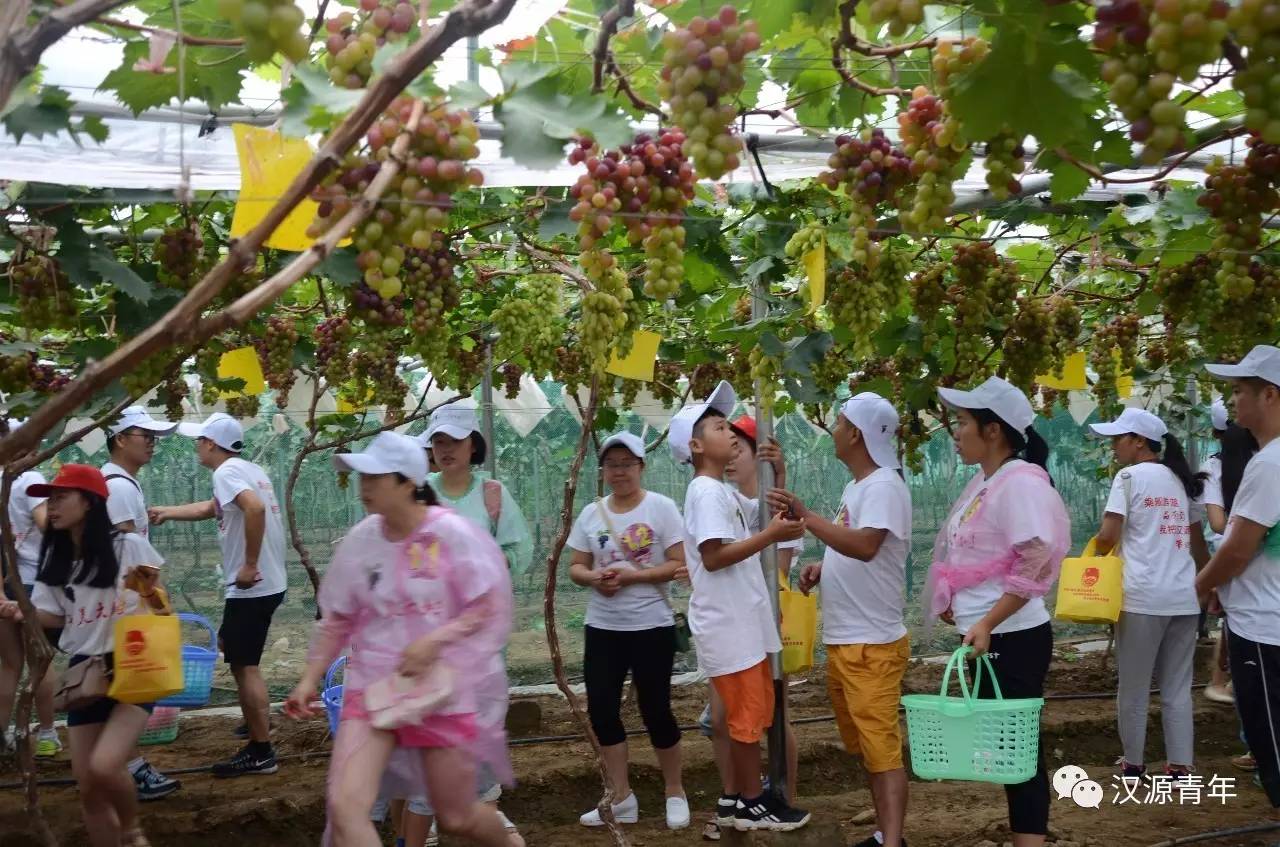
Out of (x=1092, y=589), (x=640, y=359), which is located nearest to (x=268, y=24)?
(x=640, y=359)

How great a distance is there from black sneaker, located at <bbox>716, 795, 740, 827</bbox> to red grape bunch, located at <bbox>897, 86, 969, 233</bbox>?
2813mm

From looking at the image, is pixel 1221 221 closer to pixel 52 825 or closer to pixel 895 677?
pixel 895 677

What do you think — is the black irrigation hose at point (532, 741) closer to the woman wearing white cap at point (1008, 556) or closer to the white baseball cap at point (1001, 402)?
the woman wearing white cap at point (1008, 556)

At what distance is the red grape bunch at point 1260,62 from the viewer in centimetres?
145

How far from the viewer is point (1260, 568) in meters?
4.12

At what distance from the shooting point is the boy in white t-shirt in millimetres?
4199

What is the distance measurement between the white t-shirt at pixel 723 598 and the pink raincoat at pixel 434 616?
102 centimetres

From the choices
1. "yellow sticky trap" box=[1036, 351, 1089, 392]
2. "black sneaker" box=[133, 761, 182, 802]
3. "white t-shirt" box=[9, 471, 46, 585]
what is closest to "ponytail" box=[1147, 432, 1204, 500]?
"yellow sticky trap" box=[1036, 351, 1089, 392]

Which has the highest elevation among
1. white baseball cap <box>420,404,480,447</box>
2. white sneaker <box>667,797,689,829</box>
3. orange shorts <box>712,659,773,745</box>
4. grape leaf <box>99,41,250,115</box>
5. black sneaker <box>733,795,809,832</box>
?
grape leaf <box>99,41,250,115</box>

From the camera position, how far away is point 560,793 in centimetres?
570

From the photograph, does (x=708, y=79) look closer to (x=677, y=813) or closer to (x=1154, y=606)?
(x=677, y=813)

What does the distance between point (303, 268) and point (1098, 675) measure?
7911 millimetres

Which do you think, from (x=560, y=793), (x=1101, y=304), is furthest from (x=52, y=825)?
(x=1101, y=304)

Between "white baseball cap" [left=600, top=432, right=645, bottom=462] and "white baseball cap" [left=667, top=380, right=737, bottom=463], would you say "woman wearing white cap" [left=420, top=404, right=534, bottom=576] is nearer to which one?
"white baseball cap" [left=600, top=432, right=645, bottom=462]
